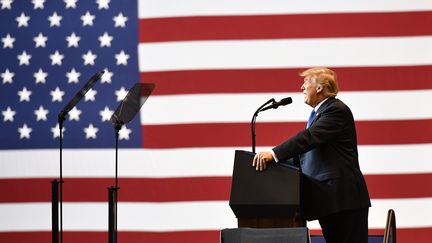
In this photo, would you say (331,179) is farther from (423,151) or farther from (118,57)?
(118,57)

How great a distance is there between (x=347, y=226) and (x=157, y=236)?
2.05 m

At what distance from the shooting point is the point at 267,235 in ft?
9.93

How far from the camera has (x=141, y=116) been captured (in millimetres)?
5117

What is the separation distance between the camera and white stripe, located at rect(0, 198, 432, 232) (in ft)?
16.6

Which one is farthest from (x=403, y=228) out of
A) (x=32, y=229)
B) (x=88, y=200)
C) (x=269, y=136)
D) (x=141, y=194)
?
(x=32, y=229)

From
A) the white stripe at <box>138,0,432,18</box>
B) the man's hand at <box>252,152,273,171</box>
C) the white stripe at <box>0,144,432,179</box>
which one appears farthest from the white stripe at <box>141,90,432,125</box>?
the man's hand at <box>252,152,273,171</box>

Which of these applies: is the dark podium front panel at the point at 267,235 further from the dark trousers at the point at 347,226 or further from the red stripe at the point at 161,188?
the red stripe at the point at 161,188

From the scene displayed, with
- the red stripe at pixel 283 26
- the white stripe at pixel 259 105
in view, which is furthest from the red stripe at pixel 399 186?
the red stripe at pixel 283 26

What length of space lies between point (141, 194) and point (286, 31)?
1474 millimetres

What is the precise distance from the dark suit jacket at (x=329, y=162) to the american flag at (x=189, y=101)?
1.67m

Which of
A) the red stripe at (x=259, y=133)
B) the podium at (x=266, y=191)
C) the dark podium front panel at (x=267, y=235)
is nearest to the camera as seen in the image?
the dark podium front panel at (x=267, y=235)

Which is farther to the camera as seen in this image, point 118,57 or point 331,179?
point 118,57

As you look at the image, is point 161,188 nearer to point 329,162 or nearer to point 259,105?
point 259,105

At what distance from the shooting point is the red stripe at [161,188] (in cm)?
504
